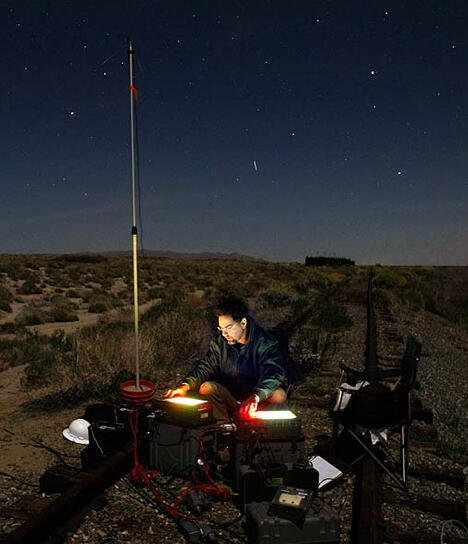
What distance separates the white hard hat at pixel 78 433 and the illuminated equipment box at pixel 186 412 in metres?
1.25

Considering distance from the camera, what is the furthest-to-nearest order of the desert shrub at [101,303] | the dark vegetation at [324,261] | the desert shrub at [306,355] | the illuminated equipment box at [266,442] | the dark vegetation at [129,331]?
the dark vegetation at [324,261] < the desert shrub at [101,303] < the desert shrub at [306,355] < the dark vegetation at [129,331] < the illuminated equipment box at [266,442]

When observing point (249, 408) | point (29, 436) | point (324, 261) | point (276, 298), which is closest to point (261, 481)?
point (249, 408)

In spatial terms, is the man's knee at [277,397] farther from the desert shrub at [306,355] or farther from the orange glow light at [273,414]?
the desert shrub at [306,355]

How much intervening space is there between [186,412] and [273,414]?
2.46 feet

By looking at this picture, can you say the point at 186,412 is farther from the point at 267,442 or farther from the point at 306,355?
the point at 306,355

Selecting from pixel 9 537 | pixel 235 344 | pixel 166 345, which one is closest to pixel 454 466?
pixel 235 344

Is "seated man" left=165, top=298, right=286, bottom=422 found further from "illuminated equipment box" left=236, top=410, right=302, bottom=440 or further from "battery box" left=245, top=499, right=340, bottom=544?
"battery box" left=245, top=499, right=340, bottom=544

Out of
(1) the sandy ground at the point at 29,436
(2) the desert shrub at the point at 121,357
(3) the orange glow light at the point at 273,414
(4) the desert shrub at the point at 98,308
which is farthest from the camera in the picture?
(4) the desert shrub at the point at 98,308

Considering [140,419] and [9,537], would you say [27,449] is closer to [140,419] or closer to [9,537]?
[140,419]

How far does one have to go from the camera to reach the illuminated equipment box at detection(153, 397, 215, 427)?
4516 millimetres

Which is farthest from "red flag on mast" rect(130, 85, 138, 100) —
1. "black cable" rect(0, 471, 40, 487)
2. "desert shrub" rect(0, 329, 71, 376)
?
"desert shrub" rect(0, 329, 71, 376)

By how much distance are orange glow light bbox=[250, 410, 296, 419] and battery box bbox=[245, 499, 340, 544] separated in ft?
3.21

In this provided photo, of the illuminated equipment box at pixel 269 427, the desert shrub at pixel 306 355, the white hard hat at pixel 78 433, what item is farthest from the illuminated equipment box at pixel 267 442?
the desert shrub at pixel 306 355

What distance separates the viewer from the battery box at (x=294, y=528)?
3408 mm
